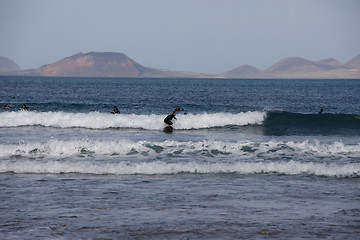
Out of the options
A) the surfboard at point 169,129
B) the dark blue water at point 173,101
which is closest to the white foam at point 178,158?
the surfboard at point 169,129

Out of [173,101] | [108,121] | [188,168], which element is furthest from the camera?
[173,101]

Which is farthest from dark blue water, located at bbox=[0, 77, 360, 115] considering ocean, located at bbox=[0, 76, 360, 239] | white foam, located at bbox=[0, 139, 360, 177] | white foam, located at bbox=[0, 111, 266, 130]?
white foam, located at bbox=[0, 139, 360, 177]

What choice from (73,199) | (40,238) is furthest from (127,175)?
(40,238)

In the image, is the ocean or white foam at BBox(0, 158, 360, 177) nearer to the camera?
the ocean

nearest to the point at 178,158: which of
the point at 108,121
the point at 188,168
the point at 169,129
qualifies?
the point at 188,168

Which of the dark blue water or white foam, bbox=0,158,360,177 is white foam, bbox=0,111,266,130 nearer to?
white foam, bbox=0,158,360,177

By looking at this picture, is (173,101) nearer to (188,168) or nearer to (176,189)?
(188,168)

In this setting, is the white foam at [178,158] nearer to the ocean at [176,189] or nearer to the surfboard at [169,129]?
the ocean at [176,189]

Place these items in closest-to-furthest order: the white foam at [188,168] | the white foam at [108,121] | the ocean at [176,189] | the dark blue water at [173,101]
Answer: the ocean at [176,189], the white foam at [188,168], the white foam at [108,121], the dark blue water at [173,101]

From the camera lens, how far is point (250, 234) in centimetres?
808

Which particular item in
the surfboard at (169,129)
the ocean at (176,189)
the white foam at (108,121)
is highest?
the white foam at (108,121)

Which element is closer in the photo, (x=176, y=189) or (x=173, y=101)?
(x=176, y=189)

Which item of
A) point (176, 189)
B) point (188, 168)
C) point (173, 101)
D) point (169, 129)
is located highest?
point (173, 101)

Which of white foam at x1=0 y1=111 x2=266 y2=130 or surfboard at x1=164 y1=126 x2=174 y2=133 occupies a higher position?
white foam at x1=0 y1=111 x2=266 y2=130
